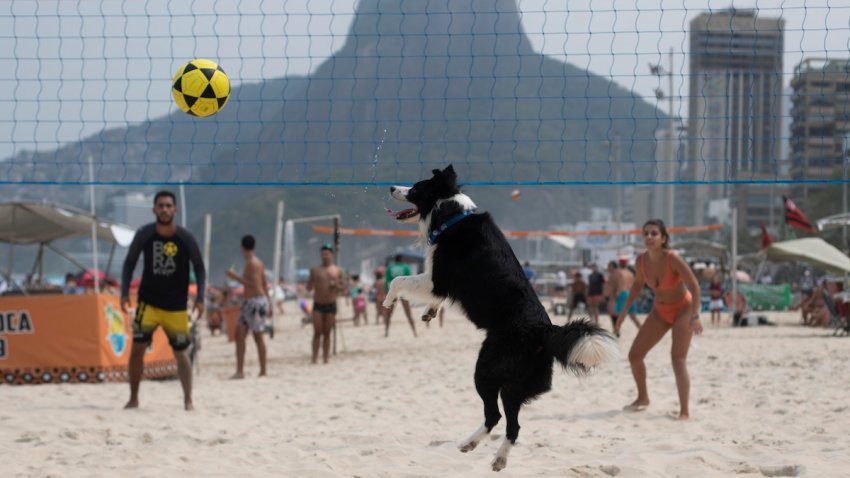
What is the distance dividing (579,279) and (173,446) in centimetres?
1369

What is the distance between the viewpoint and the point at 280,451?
5887mm

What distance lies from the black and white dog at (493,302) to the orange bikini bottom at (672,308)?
3021 millimetres

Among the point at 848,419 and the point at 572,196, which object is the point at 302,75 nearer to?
the point at 848,419

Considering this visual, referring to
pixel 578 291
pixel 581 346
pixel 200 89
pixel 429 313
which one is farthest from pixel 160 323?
pixel 578 291

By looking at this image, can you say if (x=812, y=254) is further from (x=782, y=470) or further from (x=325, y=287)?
(x=782, y=470)

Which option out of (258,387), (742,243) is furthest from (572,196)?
(258,387)

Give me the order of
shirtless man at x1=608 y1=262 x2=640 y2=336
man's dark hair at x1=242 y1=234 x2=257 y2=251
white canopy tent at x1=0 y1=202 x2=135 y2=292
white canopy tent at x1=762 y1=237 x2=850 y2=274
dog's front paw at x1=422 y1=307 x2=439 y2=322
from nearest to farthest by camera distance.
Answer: dog's front paw at x1=422 y1=307 x2=439 y2=322, man's dark hair at x1=242 y1=234 x2=257 y2=251, white canopy tent at x1=0 y1=202 x2=135 y2=292, shirtless man at x1=608 y1=262 x2=640 y2=336, white canopy tent at x1=762 y1=237 x2=850 y2=274

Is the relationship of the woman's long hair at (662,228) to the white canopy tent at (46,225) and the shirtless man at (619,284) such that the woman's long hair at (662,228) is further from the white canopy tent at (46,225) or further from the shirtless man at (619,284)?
the shirtless man at (619,284)

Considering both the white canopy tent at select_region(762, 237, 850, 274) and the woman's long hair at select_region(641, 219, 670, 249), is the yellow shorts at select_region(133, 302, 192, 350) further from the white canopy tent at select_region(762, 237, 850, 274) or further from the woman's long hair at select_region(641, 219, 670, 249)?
the white canopy tent at select_region(762, 237, 850, 274)

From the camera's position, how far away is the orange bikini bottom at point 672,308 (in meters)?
6.92

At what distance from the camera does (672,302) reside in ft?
22.8

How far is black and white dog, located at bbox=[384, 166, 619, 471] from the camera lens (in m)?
4.05

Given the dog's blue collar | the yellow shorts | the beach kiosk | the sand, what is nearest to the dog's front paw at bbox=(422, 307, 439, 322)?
the dog's blue collar

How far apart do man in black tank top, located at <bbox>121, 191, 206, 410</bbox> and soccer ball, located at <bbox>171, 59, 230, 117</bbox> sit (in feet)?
6.12
